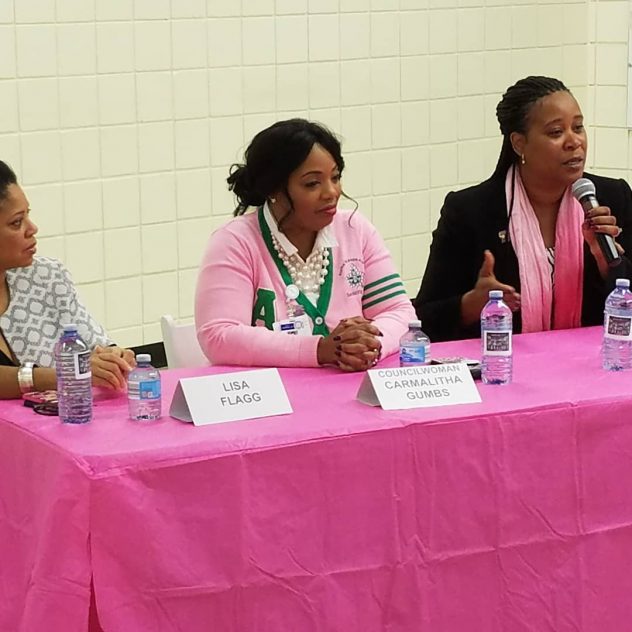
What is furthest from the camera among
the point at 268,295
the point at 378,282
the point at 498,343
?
the point at 378,282

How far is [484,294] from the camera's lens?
12.0 feet

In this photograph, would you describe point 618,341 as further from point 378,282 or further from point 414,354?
point 378,282

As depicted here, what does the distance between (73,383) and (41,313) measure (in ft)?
1.56

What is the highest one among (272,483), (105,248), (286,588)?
(105,248)

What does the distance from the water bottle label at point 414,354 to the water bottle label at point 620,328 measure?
1.50ft

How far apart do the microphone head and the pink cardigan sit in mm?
527

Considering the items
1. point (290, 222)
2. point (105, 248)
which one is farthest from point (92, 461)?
point (105, 248)

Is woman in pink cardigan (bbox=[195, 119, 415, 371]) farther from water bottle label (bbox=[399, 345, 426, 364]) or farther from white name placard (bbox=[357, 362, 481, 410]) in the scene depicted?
white name placard (bbox=[357, 362, 481, 410])

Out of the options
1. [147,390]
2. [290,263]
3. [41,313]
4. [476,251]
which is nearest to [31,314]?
[41,313]

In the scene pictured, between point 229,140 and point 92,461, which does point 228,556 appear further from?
point 229,140

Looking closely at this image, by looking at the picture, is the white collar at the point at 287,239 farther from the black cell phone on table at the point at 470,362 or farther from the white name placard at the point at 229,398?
the white name placard at the point at 229,398

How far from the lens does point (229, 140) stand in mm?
4875

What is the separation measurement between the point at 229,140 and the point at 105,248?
618mm

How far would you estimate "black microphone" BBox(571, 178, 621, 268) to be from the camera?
11.8ft
